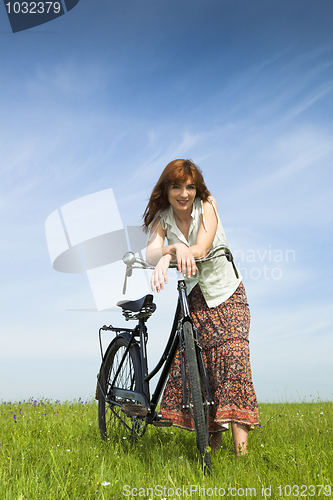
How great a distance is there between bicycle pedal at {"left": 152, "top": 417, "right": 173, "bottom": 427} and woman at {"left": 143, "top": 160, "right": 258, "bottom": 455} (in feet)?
0.13

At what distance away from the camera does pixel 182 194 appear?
3.80 metres

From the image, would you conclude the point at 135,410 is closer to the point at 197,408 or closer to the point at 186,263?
the point at 197,408

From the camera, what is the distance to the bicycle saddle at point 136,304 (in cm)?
397

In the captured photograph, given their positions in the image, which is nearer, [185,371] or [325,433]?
[185,371]

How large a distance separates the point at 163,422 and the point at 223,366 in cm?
73

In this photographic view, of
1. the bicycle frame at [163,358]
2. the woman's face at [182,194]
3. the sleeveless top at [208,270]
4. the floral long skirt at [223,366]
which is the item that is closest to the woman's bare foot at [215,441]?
the floral long skirt at [223,366]

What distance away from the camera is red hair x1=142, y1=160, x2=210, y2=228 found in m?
3.79

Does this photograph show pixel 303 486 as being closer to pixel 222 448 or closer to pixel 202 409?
pixel 202 409

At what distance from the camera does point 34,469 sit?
3312mm

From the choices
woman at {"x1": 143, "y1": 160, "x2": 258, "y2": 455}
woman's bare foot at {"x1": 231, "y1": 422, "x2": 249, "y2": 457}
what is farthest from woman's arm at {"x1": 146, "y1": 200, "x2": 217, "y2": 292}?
woman's bare foot at {"x1": 231, "y1": 422, "x2": 249, "y2": 457}

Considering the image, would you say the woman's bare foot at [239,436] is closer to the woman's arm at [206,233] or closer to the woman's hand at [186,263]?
the woman's hand at [186,263]

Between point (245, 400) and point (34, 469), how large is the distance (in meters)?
1.79

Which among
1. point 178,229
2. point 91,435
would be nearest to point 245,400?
point 178,229

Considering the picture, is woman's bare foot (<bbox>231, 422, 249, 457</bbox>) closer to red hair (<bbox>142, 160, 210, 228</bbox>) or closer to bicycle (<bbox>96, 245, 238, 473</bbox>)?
bicycle (<bbox>96, 245, 238, 473</bbox>)
